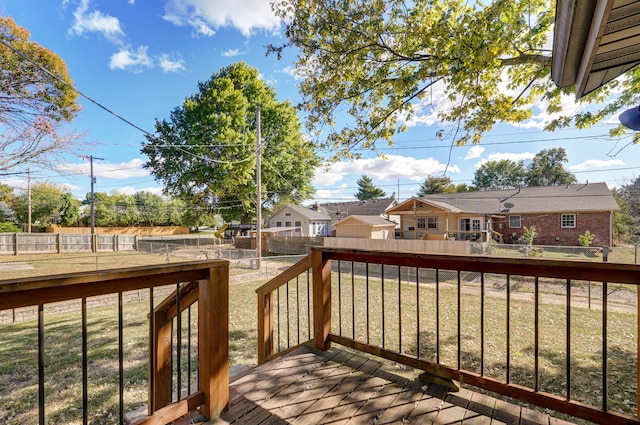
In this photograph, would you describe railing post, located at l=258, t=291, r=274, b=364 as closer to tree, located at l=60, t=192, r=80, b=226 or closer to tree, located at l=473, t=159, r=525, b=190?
tree, located at l=60, t=192, r=80, b=226

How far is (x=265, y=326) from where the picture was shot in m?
2.87

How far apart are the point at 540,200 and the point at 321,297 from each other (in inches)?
828

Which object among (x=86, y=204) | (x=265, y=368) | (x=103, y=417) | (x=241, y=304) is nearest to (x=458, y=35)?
(x=265, y=368)

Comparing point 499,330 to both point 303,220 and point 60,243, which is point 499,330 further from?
point 60,243

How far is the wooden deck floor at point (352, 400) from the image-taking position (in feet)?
5.41

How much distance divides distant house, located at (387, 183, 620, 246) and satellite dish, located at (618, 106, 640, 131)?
1439 cm

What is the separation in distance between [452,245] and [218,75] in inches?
664

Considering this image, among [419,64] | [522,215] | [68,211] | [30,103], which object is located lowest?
[522,215]

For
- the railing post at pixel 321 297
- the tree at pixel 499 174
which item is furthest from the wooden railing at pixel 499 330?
the tree at pixel 499 174

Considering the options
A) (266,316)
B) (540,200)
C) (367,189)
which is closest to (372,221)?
(540,200)

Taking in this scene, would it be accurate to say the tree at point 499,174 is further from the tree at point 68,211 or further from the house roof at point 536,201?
the tree at point 68,211

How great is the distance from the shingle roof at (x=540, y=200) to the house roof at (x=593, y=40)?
1567cm

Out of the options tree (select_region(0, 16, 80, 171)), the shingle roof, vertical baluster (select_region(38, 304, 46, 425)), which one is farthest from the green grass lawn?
the shingle roof

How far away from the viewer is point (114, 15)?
7.32 m
